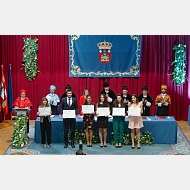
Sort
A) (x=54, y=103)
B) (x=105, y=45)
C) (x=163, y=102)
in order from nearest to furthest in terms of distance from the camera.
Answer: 1. (x=163, y=102)
2. (x=54, y=103)
3. (x=105, y=45)

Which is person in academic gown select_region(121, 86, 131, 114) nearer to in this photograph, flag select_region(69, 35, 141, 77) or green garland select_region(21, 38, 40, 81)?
flag select_region(69, 35, 141, 77)

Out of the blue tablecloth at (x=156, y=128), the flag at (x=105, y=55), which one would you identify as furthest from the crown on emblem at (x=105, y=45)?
the blue tablecloth at (x=156, y=128)

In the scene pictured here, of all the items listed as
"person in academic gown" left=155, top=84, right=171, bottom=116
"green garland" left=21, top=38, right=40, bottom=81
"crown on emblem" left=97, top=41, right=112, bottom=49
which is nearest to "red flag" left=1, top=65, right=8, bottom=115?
"green garland" left=21, top=38, right=40, bottom=81

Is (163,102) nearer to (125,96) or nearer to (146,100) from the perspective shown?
(146,100)

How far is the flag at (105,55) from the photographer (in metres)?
9.92

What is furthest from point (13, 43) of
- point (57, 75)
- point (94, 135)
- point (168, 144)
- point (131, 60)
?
point (168, 144)

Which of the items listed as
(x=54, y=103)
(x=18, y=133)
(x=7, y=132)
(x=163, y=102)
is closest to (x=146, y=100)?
(x=163, y=102)

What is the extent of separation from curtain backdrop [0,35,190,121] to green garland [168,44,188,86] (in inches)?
8.3

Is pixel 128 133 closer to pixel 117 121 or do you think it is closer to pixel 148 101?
pixel 117 121

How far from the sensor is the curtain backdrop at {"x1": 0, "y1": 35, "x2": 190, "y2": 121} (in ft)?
33.3

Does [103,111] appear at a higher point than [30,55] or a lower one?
lower

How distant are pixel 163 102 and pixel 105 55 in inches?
128

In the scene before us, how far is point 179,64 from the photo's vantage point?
394 inches

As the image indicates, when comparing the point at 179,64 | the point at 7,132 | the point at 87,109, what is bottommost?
the point at 7,132
